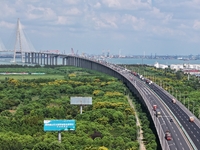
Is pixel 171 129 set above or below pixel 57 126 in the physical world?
below

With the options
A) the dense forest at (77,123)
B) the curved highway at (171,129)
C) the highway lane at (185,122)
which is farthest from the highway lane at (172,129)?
the dense forest at (77,123)

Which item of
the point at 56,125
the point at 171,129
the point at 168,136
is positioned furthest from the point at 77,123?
the point at 168,136

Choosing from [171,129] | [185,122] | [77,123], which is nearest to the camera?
[171,129]

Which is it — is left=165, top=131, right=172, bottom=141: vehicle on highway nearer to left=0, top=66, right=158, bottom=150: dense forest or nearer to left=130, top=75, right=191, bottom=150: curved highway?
left=130, top=75, right=191, bottom=150: curved highway

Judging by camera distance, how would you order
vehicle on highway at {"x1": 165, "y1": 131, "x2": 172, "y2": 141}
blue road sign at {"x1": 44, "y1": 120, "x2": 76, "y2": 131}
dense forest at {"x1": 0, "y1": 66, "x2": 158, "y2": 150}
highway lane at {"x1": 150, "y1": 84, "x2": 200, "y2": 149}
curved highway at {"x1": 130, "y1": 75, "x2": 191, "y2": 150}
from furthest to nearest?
highway lane at {"x1": 150, "y1": 84, "x2": 200, "y2": 149} → blue road sign at {"x1": 44, "y1": 120, "x2": 76, "y2": 131} → vehicle on highway at {"x1": 165, "y1": 131, "x2": 172, "y2": 141} → dense forest at {"x1": 0, "y1": 66, "x2": 158, "y2": 150} → curved highway at {"x1": 130, "y1": 75, "x2": 191, "y2": 150}

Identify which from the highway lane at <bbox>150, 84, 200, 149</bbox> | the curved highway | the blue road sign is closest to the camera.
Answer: the curved highway

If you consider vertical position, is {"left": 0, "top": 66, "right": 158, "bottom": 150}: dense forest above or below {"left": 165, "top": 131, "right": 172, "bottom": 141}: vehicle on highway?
below

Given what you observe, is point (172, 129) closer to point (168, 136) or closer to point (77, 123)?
point (168, 136)

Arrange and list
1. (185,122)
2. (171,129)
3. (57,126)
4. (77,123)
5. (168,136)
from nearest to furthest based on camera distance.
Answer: (168,136) → (57,126) → (171,129) → (77,123) → (185,122)

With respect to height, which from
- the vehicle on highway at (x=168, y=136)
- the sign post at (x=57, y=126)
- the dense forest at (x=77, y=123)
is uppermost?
the sign post at (x=57, y=126)

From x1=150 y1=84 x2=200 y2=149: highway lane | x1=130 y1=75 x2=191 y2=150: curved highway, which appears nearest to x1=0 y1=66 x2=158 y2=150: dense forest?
x1=130 y1=75 x2=191 y2=150: curved highway

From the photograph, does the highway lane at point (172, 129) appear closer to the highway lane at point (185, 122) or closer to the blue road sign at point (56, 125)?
the highway lane at point (185, 122)
